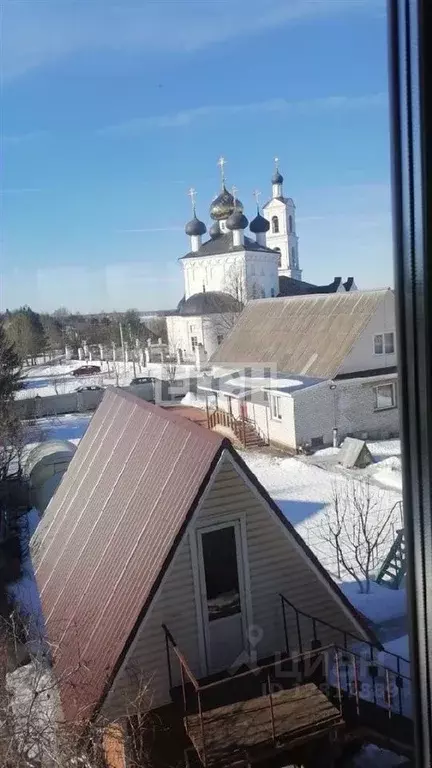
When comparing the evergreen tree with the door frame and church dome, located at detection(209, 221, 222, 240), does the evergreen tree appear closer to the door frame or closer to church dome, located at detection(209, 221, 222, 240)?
the door frame

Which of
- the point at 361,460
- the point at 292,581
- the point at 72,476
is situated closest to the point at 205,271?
the point at 361,460

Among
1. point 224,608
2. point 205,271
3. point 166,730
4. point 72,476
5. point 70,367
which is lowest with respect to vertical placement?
point 166,730

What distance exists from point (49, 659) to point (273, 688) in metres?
0.72

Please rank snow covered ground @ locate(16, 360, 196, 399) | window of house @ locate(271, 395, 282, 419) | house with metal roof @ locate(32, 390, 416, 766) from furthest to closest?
window of house @ locate(271, 395, 282, 419) < snow covered ground @ locate(16, 360, 196, 399) < house with metal roof @ locate(32, 390, 416, 766)

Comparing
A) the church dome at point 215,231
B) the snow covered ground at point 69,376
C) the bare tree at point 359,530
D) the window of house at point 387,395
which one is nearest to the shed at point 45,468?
the snow covered ground at point 69,376

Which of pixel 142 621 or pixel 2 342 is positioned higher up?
pixel 2 342

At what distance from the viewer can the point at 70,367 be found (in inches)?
206

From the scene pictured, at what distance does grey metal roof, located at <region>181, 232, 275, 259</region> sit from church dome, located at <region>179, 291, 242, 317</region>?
1143 millimetres

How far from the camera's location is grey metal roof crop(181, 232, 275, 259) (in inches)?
477

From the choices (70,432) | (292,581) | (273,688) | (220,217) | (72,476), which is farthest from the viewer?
(220,217)

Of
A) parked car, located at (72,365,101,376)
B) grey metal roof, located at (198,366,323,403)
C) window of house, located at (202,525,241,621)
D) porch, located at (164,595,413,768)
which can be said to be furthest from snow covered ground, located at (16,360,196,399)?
porch, located at (164,595,413,768)

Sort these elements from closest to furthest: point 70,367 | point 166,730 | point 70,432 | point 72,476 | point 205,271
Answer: point 166,730, point 72,476, point 70,367, point 70,432, point 205,271

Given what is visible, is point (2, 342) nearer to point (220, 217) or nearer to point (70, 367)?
point (70, 367)

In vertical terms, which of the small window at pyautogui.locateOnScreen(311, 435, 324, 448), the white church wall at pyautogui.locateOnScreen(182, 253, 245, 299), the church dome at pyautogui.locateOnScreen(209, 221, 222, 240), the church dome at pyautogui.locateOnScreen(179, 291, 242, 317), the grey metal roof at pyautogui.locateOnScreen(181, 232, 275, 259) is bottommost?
the small window at pyautogui.locateOnScreen(311, 435, 324, 448)
